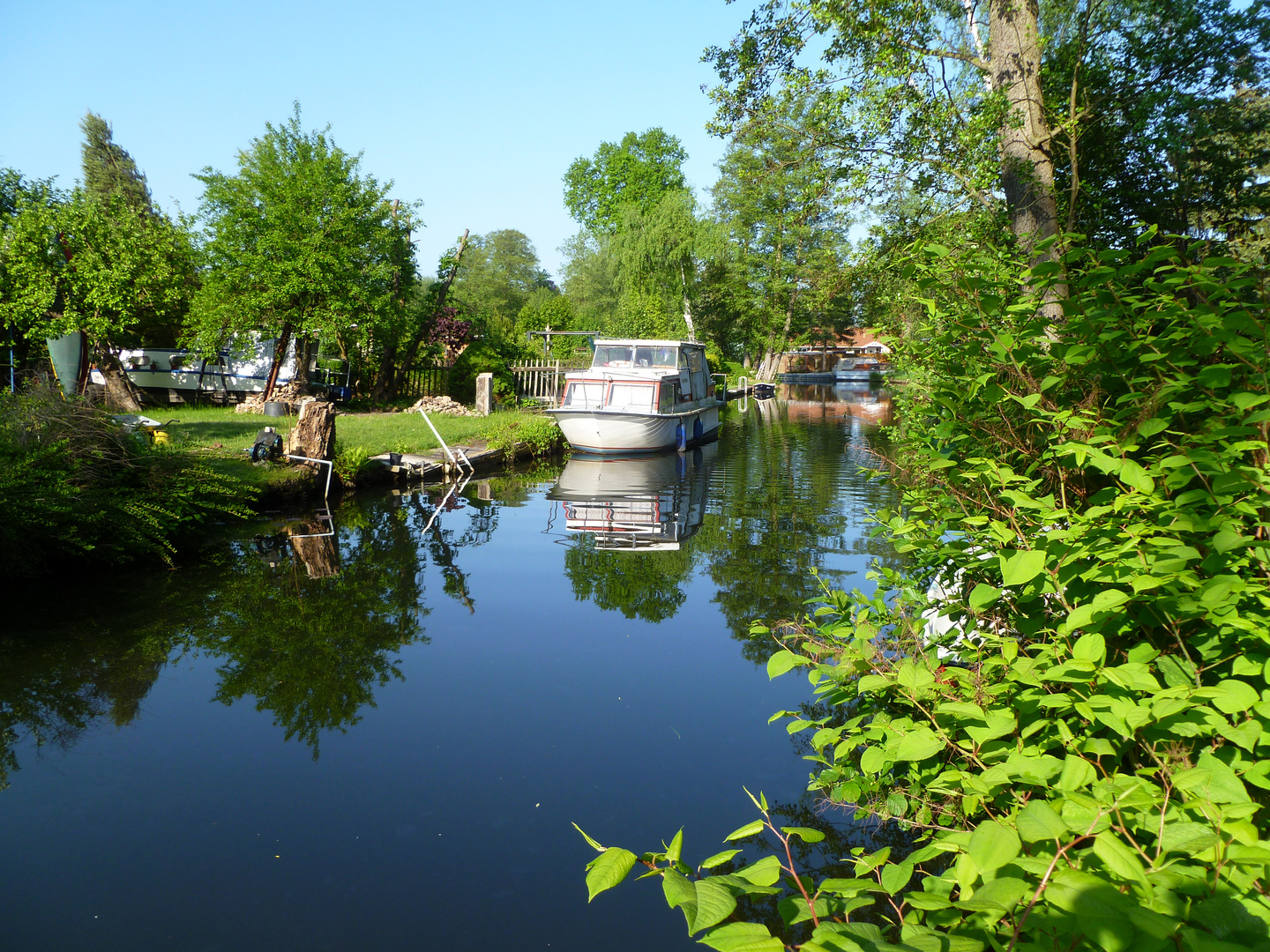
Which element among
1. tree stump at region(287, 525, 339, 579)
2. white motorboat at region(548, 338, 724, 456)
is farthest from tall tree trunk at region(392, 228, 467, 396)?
tree stump at region(287, 525, 339, 579)

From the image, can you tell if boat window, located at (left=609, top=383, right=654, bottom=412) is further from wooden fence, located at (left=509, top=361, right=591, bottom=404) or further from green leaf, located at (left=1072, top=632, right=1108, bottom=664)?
green leaf, located at (left=1072, top=632, right=1108, bottom=664)

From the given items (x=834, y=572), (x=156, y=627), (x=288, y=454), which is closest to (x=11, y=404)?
(x=156, y=627)

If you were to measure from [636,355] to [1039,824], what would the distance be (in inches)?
758

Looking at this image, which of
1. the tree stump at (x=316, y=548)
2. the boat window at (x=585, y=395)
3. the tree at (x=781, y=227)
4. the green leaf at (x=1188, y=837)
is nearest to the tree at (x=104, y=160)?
the tree at (x=781, y=227)

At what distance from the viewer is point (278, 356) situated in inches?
861

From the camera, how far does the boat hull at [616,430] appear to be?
59.2 ft

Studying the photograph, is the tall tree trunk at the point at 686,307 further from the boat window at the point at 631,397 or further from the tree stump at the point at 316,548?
the tree stump at the point at 316,548

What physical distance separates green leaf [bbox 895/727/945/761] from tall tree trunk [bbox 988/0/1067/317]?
6176 mm

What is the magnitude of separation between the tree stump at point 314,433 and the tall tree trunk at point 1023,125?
9.91m

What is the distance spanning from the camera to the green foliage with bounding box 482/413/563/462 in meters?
18.6

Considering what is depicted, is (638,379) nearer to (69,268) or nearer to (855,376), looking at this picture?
(69,268)

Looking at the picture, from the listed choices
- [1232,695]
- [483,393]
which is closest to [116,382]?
[483,393]

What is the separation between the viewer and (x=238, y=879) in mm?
3742

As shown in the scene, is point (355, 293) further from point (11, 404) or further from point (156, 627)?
point (156, 627)
